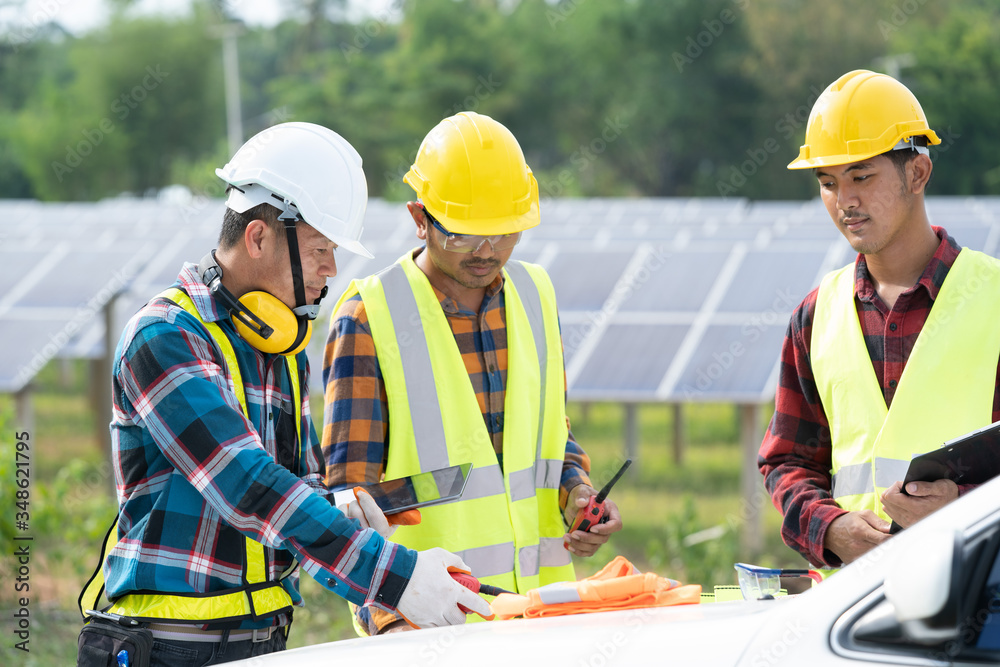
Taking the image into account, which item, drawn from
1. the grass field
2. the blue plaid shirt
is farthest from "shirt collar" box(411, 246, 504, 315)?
the grass field

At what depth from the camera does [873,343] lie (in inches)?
121

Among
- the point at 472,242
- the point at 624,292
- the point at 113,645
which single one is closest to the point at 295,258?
the point at 472,242

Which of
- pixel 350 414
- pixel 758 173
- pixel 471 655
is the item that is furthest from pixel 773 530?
pixel 758 173

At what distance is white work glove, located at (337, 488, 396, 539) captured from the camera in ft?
9.12

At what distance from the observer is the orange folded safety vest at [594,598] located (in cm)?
243

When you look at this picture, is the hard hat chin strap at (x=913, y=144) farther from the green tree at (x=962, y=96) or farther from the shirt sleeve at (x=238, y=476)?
the green tree at (x=962, y=96)

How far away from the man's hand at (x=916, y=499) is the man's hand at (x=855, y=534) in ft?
0.37

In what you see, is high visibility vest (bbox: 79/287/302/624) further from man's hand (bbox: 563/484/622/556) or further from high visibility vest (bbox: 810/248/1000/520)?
high visibility vest (bbox: 810/248/1000/520)

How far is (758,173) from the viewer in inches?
1416

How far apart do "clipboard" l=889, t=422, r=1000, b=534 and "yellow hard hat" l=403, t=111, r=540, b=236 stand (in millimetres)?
1308

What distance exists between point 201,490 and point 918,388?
75.0 inches

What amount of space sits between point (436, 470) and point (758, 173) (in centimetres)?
3459

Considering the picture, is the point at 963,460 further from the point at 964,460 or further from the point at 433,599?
the point at 433,599

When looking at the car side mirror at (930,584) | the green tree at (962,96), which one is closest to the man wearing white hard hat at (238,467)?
the car side mirror at (930,584)
